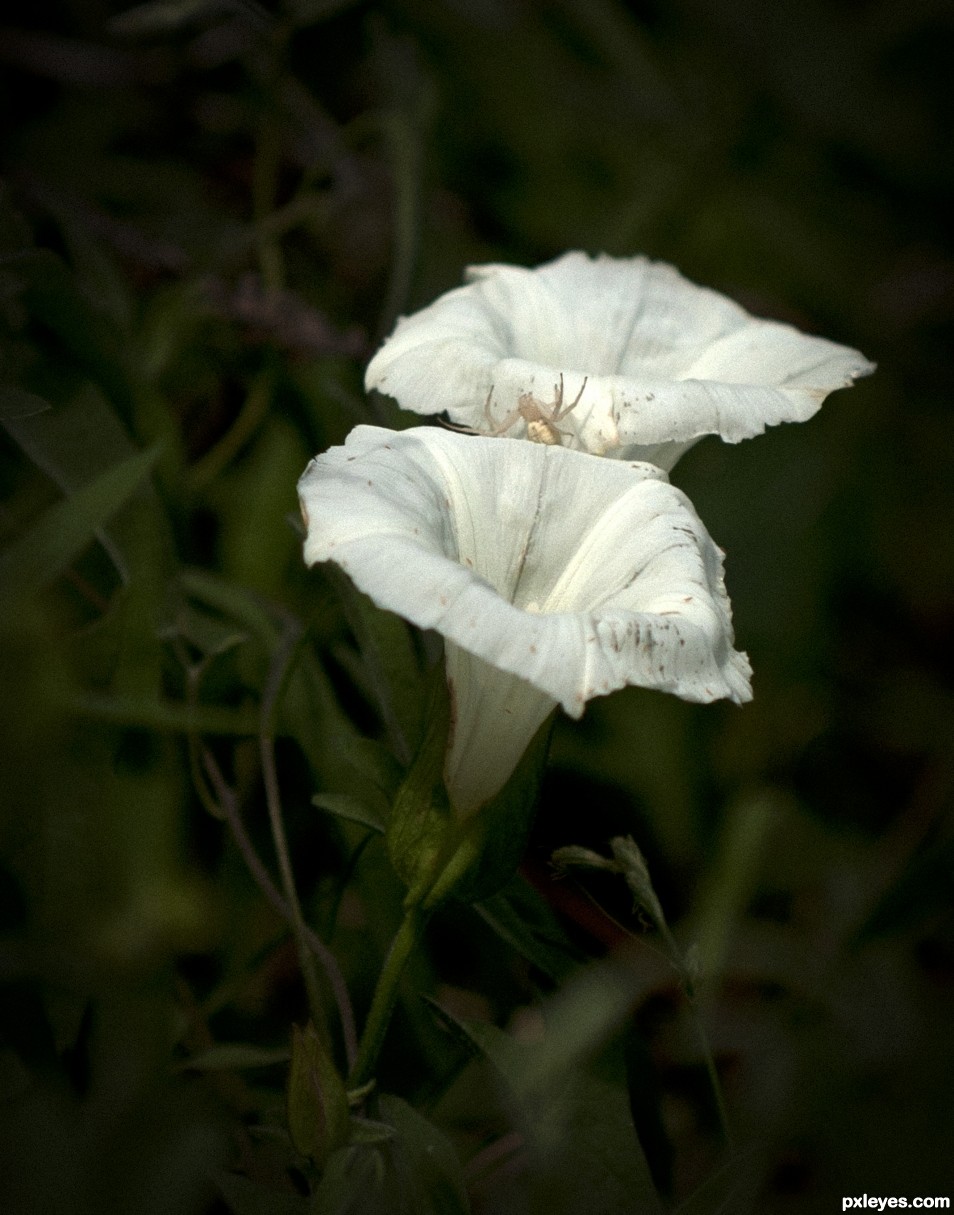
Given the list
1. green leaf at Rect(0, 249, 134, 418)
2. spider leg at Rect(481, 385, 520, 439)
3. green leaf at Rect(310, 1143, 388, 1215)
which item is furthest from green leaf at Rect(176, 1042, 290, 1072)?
green leaf at Rect(0, 249, 134, 418)

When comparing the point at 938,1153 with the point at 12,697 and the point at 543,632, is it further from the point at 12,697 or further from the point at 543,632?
the point at 12,697

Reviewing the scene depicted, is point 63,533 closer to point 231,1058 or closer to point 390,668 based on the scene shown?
point 390,668

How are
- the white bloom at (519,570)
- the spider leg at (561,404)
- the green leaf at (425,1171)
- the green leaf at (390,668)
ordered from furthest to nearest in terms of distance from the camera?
the green leaf at (390,668) → the spider leg at (561,404) → the green leaf at (425,1171) → the white bloom at (519,570)

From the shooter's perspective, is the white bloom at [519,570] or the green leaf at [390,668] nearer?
the white bloom at [519,570]

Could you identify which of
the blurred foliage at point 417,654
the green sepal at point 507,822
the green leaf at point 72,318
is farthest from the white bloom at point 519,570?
the green leaf at point 72,318

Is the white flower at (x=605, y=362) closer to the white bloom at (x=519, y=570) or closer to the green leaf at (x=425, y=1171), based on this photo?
the white bloom at (x=519, y=570)

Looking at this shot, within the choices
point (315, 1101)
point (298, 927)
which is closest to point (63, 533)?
point (298, 927)
